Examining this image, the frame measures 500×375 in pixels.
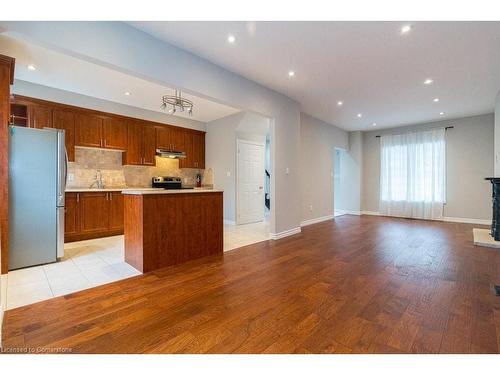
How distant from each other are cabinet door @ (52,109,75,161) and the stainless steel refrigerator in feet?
4.99

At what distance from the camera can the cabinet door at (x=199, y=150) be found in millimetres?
6379


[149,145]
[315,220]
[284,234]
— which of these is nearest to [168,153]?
[149,145]

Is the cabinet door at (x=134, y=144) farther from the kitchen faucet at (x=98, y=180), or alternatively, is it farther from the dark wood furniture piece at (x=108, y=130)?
the kitchen faucet at (x=98, y=180)

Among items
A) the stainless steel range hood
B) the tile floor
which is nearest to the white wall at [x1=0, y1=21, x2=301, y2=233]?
the tile floor

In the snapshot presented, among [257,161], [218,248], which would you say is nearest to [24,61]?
[218,248]

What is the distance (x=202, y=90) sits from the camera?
317cm

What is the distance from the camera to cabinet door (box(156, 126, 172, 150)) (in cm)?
555

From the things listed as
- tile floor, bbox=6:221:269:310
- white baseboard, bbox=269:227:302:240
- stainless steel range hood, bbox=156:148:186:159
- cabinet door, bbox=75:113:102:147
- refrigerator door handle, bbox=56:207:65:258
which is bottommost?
tile floor, bbox=6:221:269:310

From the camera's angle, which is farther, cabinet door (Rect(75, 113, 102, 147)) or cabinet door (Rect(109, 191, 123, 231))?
cabinet door (Rect(109, 191, 123, 231))

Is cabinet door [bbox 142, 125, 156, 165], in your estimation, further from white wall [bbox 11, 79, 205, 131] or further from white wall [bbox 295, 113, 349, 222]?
white wall [bbox 295, 113, 349, 222]

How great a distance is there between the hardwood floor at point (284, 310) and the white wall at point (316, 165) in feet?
9.70

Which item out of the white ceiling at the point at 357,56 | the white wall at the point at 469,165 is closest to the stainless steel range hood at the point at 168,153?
the white ceiling at the point at 357,56

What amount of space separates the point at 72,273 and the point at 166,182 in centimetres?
320

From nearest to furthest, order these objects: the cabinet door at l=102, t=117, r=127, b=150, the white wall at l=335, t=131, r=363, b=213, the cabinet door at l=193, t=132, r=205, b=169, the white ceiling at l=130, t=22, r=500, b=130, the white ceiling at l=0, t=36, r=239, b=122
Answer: the white ceiling at l=130, t=22, r=500, b=130, the white ceiling at l=0, t=36, r=239, b=122, the cabinet door at l=102, t=117, r=127, b=150, the cabinet door at l=193, t=132, r=205, b=169, the white wall at l=335, t=131, r=363, b=213
